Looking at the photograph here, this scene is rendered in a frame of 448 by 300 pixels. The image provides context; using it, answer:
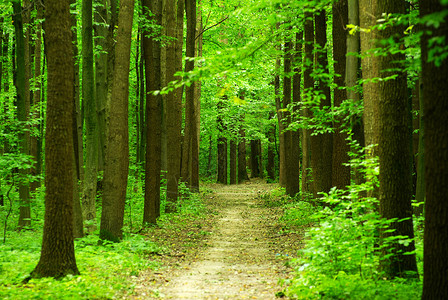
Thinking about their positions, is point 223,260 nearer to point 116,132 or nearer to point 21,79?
point 116,132

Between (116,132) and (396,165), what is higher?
(116,132)

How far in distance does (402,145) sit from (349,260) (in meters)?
2.07

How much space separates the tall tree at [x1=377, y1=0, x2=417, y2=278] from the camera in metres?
5.97

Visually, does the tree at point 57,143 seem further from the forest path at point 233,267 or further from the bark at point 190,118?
the bark at point 190,118

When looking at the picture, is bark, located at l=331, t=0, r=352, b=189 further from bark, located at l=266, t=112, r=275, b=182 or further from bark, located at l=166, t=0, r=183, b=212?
bark, located at l=266, t=112, r=275, b=182

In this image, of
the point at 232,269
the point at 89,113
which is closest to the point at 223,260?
the point at 232,269

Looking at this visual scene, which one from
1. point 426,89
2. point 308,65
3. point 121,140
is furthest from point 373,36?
point 121,140

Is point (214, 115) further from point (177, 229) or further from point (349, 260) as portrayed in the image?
point (349, 260)

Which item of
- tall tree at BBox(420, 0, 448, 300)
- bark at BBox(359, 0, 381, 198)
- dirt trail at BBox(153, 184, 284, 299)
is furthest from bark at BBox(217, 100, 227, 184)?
tall tree at BBox(420, 0, 448, 300)

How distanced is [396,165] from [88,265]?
5866mm

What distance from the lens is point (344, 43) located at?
12.0m

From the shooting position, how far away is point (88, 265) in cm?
759

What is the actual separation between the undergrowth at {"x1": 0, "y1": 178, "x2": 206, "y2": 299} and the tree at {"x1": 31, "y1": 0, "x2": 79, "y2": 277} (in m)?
0.44

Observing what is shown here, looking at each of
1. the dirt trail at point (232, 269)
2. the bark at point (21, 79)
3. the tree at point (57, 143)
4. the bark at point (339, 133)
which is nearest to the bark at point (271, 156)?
the dirt trail at point (232, 269)
